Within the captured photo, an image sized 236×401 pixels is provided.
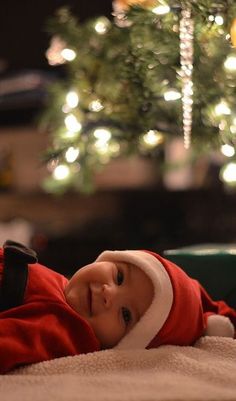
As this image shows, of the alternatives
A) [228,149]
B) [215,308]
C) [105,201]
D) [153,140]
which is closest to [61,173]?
[153,140]

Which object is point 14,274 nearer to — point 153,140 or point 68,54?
point 153,140

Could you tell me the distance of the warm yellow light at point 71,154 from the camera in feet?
5.16

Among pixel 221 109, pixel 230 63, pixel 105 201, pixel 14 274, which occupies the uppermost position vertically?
pixel 230 63

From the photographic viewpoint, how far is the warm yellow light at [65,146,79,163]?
157 cm

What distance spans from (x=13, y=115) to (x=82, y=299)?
2159mm

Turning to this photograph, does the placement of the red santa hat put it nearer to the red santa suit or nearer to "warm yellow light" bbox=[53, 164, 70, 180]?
the red santa suit

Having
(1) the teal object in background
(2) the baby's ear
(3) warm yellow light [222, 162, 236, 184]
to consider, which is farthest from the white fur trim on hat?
(3) warm yellow light [222, 162, 236, 184]

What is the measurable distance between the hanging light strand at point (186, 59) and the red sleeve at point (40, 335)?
535mm

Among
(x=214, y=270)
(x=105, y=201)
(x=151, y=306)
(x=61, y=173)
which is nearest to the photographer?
(x=151, y=306)

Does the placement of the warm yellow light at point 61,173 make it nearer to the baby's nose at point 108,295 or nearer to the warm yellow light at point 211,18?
the warm yellow light at point 211,18

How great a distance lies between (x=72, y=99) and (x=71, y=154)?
22cm

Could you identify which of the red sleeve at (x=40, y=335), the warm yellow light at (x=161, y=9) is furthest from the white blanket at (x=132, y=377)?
the warm yellow light at (x=161, y=9)

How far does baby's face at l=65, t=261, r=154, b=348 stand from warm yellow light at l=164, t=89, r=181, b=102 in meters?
0.46

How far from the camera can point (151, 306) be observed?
0.90 m
